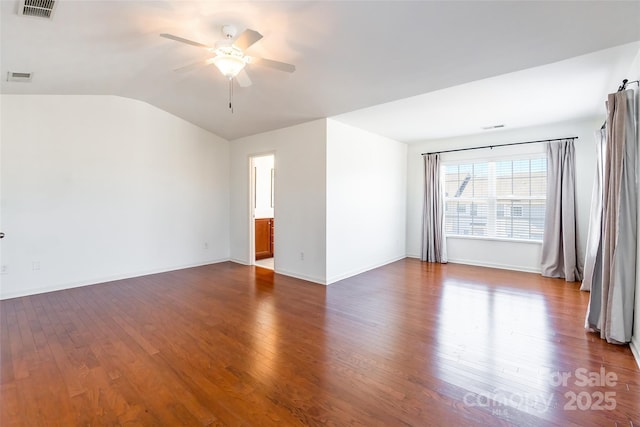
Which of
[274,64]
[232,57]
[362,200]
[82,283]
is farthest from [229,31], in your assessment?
[82,283]

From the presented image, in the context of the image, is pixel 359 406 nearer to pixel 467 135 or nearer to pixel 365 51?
pixel 365 51

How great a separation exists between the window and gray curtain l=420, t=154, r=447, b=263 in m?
0.27

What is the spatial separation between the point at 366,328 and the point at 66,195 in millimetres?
4576

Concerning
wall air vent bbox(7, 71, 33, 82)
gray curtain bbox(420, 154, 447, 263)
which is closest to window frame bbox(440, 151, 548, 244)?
gray curtain bbox(420, 154, 447, 263)

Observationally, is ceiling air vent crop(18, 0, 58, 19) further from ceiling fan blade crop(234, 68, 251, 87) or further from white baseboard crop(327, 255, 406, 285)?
white baseboard crop(327, 255, 406, 285)

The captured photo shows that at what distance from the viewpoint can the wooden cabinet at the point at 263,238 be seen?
6621 mm

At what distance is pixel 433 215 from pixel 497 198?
1.18 metres

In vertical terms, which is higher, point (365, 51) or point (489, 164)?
point (365, 51)

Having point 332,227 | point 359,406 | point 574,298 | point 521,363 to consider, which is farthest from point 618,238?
point 332,227

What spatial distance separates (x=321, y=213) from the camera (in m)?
4.52

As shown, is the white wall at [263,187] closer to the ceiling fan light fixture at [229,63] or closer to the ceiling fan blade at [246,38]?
the ceiling fan light fixture at [229,63]

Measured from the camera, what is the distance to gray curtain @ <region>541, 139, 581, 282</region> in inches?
187

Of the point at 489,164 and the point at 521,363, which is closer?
the point at 521,363

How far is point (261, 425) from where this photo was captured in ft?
5.53
